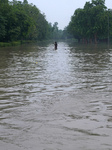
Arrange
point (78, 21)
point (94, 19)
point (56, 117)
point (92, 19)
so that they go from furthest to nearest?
point (78, 21)
point (92, 19)
point (94, 19)
point (56, 117)

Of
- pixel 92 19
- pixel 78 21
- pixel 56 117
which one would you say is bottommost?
pixel 56 117

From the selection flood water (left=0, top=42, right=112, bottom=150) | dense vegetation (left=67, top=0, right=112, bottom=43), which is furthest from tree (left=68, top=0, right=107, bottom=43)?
flood water (left=0, top=42, right=112, bottom=150)

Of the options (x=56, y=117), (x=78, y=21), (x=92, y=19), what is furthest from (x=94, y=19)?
(x=56, y=117)

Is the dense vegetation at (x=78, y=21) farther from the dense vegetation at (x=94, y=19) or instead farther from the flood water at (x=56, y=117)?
the flood water at (x=56, y=117)

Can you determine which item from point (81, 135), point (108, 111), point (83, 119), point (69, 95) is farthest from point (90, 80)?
point (81, 135)

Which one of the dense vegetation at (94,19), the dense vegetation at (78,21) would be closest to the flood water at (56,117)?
the dense vegetation at (78,21)

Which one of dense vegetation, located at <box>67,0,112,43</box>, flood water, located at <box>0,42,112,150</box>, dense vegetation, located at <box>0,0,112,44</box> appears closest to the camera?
flood water, located at <box>0,42,112,150</box>

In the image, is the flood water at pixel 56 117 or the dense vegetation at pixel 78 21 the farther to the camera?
the dense vegetation at pixel 78 21

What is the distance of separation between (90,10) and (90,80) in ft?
249

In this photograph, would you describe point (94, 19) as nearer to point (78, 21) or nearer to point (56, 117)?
point (78, 21)

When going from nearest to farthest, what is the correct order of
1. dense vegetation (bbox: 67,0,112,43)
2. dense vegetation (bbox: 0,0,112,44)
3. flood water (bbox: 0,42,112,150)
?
flood water (bbox: 0,42,112,150) < dense vegetation (bbox: 0,0,112,44) < dense vegetation (bbox: 67,0,112,43)

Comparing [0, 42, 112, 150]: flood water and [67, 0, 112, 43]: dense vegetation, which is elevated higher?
[67, 0, 112, 43]: dense vegetation

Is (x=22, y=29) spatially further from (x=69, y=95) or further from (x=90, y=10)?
(x=69, y=95)

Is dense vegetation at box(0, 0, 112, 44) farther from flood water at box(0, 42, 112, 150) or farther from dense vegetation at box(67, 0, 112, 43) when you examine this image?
flood water at box(0, 42, 112, 150)
